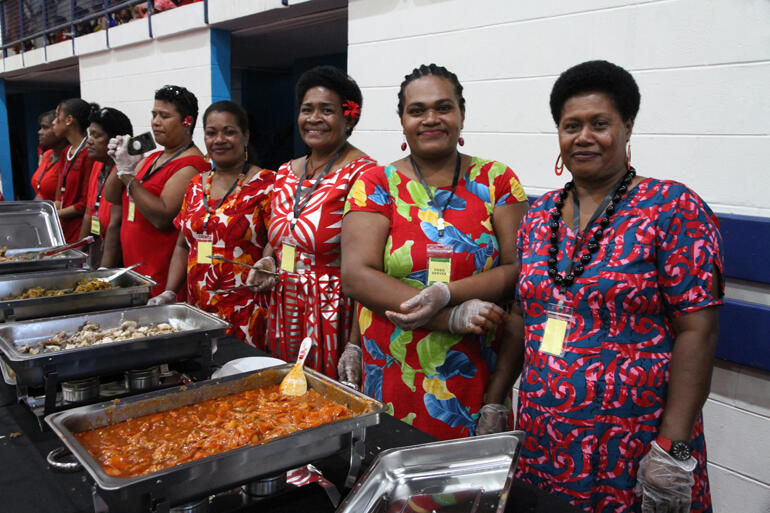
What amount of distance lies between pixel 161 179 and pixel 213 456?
2.21 m

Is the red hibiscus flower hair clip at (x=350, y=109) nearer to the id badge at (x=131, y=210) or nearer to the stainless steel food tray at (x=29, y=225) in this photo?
the id badge at (x=131, y=210)

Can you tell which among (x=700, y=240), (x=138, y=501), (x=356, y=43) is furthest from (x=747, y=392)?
(x=356, y=43)

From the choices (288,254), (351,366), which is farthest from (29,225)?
(351,366)

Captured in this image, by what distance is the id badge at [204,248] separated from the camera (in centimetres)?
241

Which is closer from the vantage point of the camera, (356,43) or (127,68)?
(356,43)

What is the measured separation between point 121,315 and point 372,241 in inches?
34.6

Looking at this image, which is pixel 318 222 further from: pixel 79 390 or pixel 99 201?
pixel 99 201

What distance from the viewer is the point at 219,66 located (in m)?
4.24

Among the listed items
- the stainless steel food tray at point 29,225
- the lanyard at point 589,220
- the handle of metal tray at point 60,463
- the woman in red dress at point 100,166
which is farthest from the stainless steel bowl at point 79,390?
the woman in red dress at point 100,166

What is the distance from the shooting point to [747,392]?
180cm

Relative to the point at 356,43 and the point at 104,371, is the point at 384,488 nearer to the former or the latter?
the point at 104,371

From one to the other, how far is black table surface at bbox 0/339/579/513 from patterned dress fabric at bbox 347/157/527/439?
284mm

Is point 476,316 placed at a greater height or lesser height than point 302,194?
lesser

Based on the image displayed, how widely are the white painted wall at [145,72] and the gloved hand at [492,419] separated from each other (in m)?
3.56
